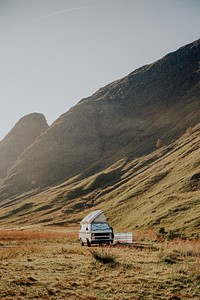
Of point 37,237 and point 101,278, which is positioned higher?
point 101,278

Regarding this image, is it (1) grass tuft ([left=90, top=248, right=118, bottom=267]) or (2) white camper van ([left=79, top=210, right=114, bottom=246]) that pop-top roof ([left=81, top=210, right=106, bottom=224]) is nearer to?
(2) white camper van ([left=79, top=210, right=114, bottom=246])

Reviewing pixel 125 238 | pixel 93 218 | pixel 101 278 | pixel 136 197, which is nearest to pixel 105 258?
pixel 101 278

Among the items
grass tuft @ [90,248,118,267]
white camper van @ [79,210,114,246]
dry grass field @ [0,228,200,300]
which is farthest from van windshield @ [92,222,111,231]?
grass tuft @ [90,248,118,267]

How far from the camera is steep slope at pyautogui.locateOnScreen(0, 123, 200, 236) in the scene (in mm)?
56469

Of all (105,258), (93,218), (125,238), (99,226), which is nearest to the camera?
(105,258)

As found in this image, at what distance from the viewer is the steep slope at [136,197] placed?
5647cm

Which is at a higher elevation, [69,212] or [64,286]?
[64,286]

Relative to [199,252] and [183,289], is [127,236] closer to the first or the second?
[199,252]

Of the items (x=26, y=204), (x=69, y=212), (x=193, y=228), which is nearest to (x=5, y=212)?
(x=26, y=204)

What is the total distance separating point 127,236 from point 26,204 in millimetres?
127700

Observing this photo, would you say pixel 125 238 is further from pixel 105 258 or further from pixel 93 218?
pixel 105 258

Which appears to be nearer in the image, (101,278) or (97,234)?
(101,278)

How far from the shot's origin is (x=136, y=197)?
9475cm

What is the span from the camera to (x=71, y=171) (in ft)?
640
